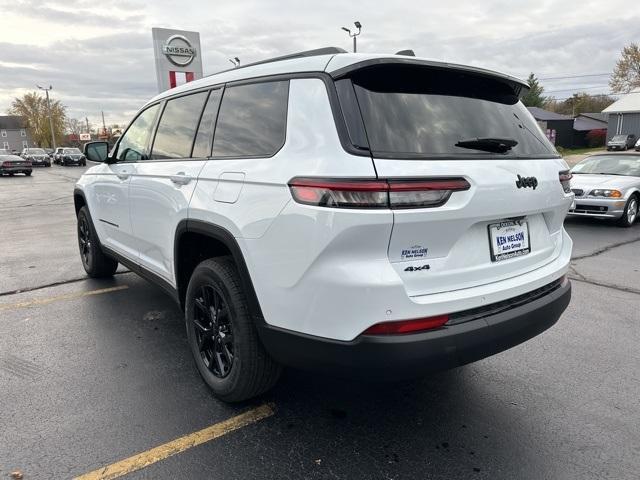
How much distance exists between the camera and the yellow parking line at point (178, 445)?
2307mm

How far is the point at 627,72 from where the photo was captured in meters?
57.1

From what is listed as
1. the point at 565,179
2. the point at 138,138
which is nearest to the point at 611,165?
the point at 565,179

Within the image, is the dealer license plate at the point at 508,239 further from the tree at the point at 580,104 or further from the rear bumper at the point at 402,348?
the tree at the point at 580,104

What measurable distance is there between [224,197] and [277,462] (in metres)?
1.39

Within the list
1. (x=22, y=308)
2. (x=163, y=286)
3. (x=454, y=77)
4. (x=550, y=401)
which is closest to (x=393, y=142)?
(x=454, y=77)

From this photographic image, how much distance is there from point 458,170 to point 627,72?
225ft

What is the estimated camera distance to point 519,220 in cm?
252

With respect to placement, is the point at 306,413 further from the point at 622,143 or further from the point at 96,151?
the point at 622,143

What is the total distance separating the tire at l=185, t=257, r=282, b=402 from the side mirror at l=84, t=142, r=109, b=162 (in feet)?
7.94

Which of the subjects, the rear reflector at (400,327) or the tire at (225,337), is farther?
the tire at (225,337)

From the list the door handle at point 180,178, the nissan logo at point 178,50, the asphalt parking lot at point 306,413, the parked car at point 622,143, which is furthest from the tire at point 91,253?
the parked car at point 622,143

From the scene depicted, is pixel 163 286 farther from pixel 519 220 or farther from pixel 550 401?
pixel 550 401

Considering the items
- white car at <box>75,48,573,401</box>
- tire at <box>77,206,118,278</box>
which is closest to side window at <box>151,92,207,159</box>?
white car at <box>75,48,573,401</box>

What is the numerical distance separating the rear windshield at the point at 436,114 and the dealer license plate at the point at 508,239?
364mm
